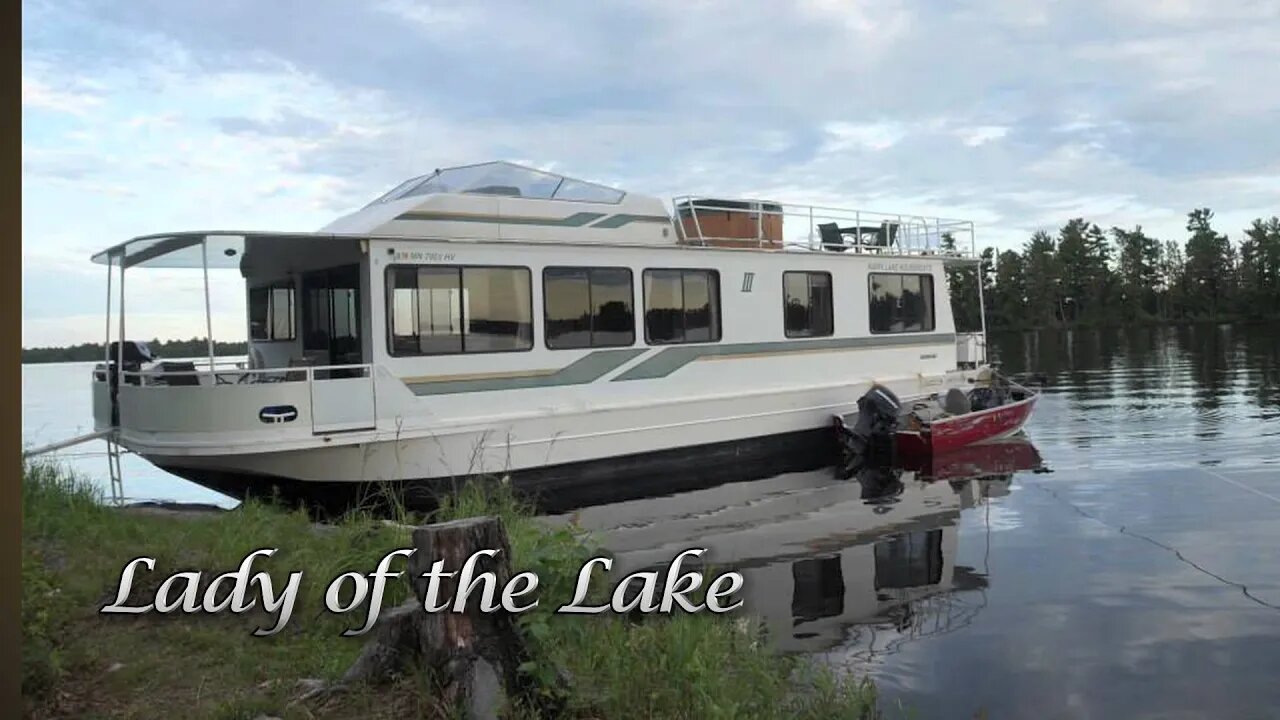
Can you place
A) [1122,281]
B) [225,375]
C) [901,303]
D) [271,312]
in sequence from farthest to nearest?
[1122,281], [901,303], [271,312], [225,375]

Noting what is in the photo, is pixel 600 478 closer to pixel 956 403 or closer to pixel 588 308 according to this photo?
pixel 588 308

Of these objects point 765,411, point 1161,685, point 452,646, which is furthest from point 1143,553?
point 452,646

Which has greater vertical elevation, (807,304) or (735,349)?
(807,304)

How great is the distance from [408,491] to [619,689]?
663cm

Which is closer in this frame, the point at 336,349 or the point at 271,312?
the point at 336,349

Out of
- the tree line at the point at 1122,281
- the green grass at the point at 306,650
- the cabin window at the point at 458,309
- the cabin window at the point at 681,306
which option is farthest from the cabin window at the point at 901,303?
the tree line at the point at 1122,281

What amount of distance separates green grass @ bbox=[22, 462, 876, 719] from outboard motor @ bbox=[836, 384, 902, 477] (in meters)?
8.24

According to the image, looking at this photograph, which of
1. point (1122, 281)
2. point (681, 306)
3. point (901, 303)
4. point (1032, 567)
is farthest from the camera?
point (1122, 281)

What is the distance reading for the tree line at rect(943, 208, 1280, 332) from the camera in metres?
73.1

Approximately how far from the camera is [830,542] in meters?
9.30

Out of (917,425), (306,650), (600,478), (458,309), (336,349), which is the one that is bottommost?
(600,478)

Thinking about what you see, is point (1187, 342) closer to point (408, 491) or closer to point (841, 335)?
point (841, 335)

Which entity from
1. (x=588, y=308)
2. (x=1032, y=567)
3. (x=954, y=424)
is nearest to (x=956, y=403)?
(x=954, y=424)

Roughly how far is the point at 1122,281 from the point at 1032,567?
76409 millimetres
